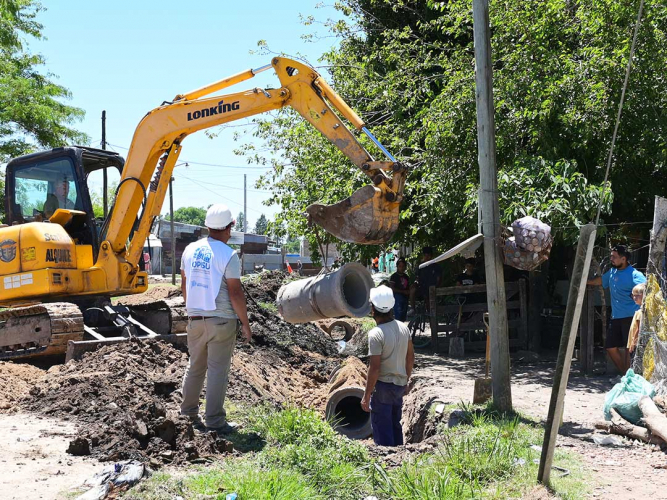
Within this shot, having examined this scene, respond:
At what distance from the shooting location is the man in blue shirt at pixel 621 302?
9.52 m

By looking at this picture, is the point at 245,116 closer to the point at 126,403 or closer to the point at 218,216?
the point at 218,216

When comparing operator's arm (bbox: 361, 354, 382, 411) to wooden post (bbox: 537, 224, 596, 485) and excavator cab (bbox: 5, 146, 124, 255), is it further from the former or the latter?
excavator cab (bbox: 5, 146, 124, 255)

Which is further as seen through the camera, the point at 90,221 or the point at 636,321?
the point at 90,221

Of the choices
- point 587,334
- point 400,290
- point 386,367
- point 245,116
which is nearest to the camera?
point 386,367

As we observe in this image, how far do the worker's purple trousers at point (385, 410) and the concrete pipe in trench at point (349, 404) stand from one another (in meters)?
1.31

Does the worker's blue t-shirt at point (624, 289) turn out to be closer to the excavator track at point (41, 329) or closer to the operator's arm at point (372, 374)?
the operator's arm at point (372, 374)

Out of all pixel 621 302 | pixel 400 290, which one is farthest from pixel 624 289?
pixel 400 290

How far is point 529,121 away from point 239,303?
7.25 metres

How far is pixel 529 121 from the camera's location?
1166 cm

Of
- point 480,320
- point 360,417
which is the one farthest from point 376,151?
point 360,417

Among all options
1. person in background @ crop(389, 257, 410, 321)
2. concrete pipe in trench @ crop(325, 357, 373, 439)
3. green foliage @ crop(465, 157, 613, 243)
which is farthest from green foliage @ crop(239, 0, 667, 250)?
concrete pipe in trench @ crop(325, 357, 373, 439)

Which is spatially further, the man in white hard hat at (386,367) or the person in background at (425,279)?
the person in background at (425,279)

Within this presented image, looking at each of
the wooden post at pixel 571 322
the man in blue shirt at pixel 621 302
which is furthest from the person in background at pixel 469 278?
the wooden post at pixel 571 322

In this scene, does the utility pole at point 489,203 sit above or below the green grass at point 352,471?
above
